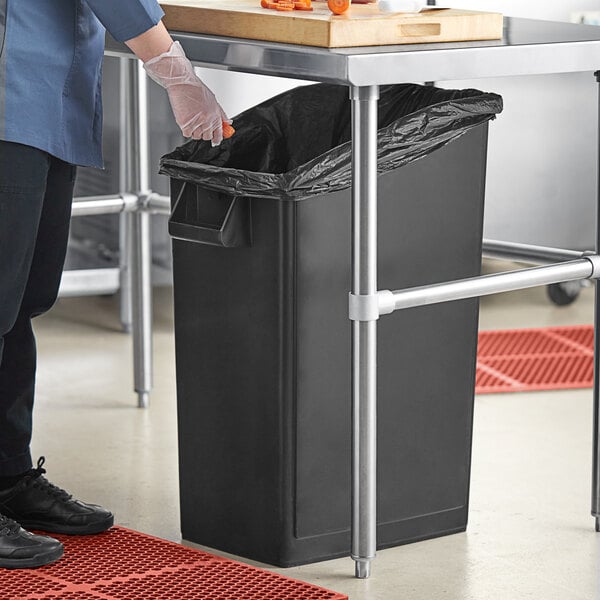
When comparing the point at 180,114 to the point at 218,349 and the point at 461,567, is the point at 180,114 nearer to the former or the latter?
the point at 218,349

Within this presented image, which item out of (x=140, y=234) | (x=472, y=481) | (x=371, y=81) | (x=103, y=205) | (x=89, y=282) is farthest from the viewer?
Result: (x=89, y=282)

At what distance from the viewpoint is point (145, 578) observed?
2.19m

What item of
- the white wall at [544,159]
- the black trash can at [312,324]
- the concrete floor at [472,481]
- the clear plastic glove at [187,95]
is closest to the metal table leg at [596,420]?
the concrete floor at [472,481]

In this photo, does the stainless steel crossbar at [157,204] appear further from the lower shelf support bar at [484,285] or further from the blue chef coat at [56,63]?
the lower shelf support bar at [484,285]

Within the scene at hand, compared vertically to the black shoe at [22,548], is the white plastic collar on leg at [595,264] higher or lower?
higher

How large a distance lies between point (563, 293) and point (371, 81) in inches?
95.0

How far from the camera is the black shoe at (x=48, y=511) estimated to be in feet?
7.80

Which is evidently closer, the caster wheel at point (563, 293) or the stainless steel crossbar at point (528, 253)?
the stainless steel crossbar at point (528, 253)

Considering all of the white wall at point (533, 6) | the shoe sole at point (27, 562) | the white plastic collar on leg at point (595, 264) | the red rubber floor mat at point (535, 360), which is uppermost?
the white wall at point (533, 6)

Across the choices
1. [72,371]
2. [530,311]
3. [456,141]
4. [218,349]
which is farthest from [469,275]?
[530,311]

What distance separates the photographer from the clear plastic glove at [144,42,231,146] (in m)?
2.08

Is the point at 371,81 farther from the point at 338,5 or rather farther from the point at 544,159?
the point at 544,159

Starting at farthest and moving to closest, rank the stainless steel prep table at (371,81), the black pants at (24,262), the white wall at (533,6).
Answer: the white wall at (533,6), the black pants at (24,262), the stainless steel prep table at (371,81)

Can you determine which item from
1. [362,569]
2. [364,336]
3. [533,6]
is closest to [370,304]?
[364,336]
